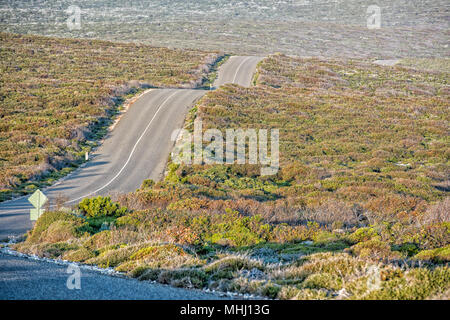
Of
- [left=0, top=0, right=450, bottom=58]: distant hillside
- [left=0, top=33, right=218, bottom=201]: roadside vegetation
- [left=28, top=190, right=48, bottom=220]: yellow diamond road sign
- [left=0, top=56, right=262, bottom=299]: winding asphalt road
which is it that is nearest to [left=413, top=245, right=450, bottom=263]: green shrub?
[left=0, top=56, right=262, bottom=299]: winding asphalt road

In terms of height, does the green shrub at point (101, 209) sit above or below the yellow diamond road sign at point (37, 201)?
below

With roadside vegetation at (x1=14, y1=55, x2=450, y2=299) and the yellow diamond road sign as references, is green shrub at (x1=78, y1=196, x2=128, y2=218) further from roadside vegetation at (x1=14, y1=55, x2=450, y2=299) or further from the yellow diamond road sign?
the yellow diamond road sign

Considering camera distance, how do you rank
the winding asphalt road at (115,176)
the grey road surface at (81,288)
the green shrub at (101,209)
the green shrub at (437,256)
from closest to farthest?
1. the grey road surface at (81,288)
2. the winding asphalt road at (115,176)
3. the green shrub at (437,256)
4. the green shrub at (101,209)

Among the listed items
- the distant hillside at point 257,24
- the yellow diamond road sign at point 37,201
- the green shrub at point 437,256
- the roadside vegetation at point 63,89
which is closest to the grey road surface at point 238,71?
the roadside vegetation at point 63,89

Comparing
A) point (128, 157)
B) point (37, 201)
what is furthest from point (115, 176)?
point (37, 201)

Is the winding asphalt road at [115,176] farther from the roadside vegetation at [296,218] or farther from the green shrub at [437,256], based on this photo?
the green shrub at [437,256]

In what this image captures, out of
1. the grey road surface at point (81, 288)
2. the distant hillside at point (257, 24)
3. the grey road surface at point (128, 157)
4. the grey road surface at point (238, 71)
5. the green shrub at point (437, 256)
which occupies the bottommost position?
the grey road surface at point (128, 157)

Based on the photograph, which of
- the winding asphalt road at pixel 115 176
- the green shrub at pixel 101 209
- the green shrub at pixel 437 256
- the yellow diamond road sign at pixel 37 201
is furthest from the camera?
the green shrub at pixel 101 209
